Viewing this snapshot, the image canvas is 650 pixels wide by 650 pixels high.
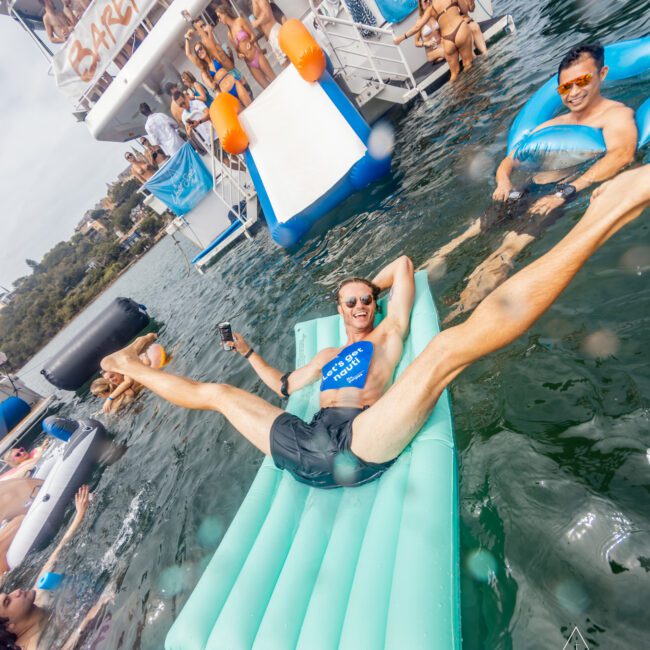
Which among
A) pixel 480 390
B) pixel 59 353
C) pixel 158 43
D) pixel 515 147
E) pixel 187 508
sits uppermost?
pixel 158 43

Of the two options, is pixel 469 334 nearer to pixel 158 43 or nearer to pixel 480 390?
pixel 480 390

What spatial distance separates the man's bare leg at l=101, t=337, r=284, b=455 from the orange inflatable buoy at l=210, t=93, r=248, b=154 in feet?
15.9

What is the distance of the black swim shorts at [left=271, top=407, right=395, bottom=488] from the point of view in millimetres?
2230

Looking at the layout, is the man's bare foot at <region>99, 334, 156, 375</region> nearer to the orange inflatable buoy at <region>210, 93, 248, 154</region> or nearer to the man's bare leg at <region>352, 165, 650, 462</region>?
the man's bare leg at <region>352, 165, 650, 462</region>

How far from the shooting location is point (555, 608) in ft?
4.89

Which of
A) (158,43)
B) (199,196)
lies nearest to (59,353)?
(199,196)

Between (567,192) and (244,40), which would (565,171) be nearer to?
(567,192)

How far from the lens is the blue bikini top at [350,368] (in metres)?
2.63

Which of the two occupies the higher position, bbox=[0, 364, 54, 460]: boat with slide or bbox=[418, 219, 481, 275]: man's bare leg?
bbox=[0, 364, 54, 460]: boat with slide

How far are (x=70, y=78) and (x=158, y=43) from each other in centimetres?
428

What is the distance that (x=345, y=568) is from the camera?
1.95 m

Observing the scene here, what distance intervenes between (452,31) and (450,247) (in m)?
6.39

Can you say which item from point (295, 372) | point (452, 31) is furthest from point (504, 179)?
point (452, 31)

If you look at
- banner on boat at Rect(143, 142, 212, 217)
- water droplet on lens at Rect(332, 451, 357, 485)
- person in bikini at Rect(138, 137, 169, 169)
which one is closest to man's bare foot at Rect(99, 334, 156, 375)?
water droplet on lens at Rect(332, 451, 357, 485)
